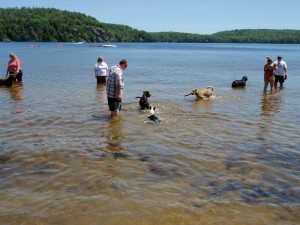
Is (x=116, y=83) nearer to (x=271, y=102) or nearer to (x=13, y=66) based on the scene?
(x=271, y=102)

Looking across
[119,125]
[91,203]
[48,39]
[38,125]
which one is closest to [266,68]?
[119,125]

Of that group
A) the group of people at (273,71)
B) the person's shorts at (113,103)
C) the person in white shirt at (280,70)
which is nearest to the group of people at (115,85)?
the person's shorts at (113,103)

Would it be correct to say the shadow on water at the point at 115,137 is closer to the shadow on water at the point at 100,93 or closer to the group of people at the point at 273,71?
the shadow on water at the point at 100,93

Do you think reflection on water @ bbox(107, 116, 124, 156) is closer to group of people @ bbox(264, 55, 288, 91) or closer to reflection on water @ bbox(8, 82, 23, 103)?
reflection on water @ bbox(8, 82, 23, 103)

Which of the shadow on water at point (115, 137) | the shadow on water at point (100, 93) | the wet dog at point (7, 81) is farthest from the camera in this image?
the wet dog at point (7, 81)

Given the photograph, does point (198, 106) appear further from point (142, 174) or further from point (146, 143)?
point (142, 174)

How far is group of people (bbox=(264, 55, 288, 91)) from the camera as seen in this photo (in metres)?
17.5

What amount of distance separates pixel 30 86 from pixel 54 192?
14.9 meters

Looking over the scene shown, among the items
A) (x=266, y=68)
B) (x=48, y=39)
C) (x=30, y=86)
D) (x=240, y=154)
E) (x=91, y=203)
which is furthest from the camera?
(x=48, y=39)

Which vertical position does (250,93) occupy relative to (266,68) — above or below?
below

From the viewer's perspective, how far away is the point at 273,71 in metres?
17.8

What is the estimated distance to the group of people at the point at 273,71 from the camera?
A: 17.5 m

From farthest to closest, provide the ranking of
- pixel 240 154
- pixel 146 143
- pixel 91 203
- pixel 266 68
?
pixel 266 68 < pixel 146 143 < pixel 240 154 < pixel 91 203

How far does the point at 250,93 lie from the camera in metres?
18.5
